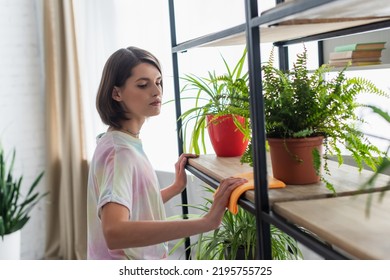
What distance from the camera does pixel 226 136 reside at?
5.67 ft

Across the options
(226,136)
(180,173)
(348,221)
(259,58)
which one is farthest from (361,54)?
(348,221)

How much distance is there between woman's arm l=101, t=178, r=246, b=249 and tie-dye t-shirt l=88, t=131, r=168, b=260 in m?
0.04

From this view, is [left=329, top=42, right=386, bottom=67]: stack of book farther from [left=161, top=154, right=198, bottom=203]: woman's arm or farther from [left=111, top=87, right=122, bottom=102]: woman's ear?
[left=111, top=87, right=122, bottom=102]: woman's ear

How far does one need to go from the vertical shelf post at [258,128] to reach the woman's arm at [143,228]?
0.20 meters

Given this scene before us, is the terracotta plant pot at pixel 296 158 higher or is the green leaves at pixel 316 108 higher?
the green leaves at pixel 316 108

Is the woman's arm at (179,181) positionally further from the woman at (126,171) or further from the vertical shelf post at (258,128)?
the vertical shelf post at (258,128)

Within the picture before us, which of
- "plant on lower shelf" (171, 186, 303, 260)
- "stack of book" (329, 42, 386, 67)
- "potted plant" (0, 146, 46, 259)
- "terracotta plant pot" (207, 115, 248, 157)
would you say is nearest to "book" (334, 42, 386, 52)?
"stack of book" (329, 42, 386, 67)

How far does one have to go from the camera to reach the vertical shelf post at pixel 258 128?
1.09 meters

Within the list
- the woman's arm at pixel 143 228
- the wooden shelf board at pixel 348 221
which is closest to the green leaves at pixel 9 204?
the woman's arm at pixel 143 228

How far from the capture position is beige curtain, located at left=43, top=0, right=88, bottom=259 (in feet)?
11.1

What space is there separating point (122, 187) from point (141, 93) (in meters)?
0.31

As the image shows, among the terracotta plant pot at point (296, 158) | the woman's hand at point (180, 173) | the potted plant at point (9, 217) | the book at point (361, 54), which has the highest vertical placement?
the book at point (361, 54)

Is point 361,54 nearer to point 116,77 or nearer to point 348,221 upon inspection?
point 116,77
